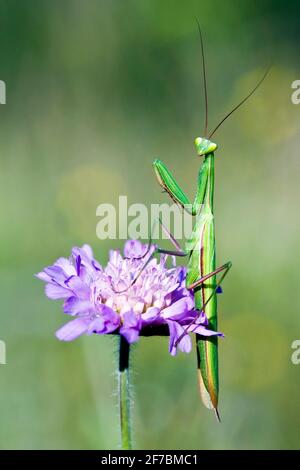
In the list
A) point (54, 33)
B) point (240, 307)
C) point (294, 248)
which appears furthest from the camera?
point (54, 33)

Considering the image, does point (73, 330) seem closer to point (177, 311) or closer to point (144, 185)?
point (177, 311)

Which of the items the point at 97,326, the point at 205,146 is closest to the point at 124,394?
the point at 97,326

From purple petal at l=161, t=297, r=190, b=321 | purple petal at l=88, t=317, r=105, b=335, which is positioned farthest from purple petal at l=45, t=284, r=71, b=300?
purple petal at l=161, t=297, r=190, b=321

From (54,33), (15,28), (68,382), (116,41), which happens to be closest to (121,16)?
(116,41)

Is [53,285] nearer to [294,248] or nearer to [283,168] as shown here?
[294,248]

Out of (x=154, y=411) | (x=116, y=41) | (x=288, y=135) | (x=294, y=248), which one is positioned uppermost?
(x=116, y=41)

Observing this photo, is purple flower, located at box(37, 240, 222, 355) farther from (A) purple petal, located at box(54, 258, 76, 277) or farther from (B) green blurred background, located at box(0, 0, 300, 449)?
(B) green blurred background, located at box(0, 0, 300, 449)

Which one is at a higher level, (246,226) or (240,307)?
(246,226)

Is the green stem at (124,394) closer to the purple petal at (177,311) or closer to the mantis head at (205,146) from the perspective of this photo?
the purple petal at (177,311)
